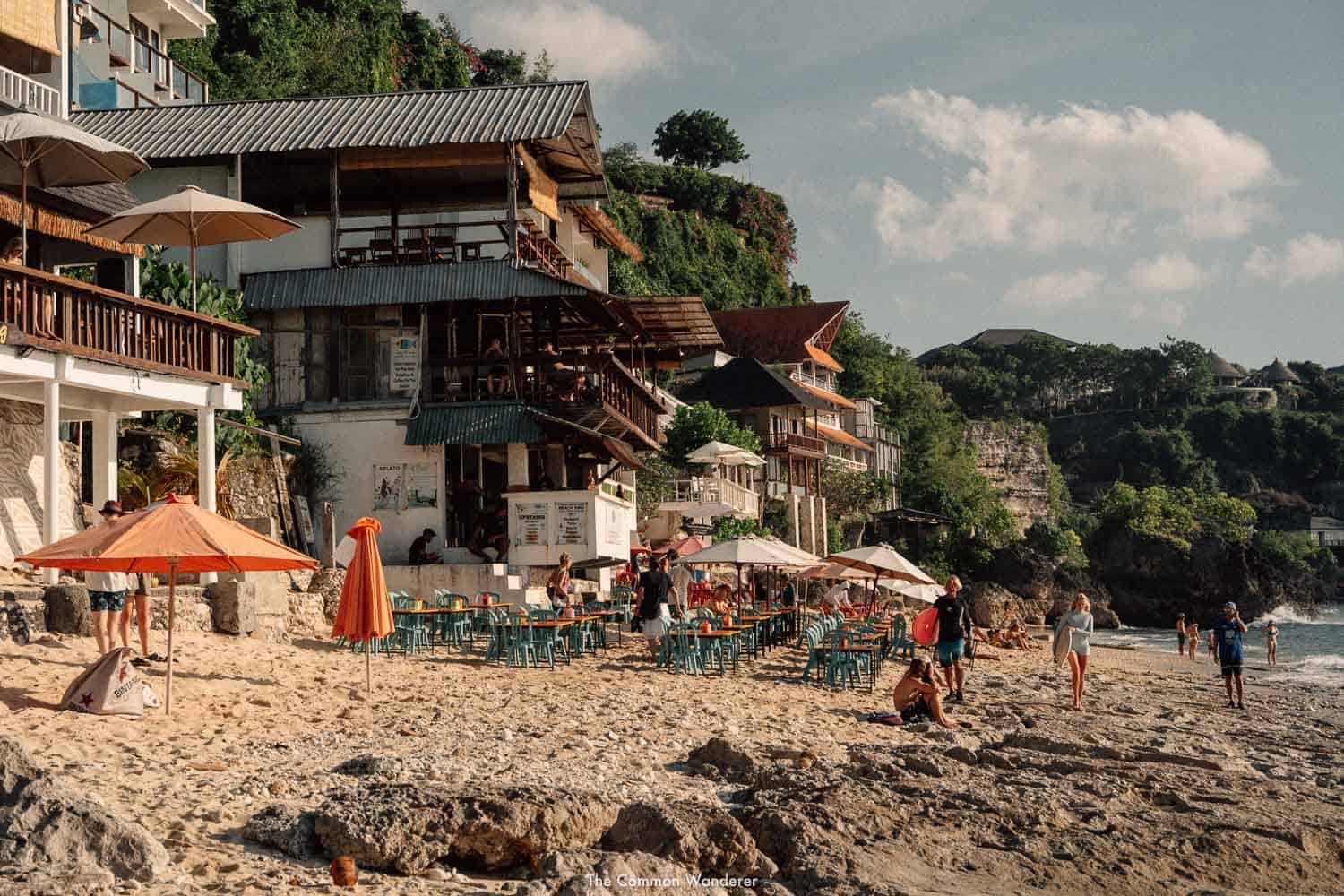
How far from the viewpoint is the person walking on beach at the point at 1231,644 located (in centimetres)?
2098

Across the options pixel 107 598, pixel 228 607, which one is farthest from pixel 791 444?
pixel 107 598

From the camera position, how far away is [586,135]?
27406 mm

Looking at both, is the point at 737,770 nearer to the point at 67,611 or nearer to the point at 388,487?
the point at 67,611

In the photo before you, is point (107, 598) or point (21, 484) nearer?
point (107, 598)

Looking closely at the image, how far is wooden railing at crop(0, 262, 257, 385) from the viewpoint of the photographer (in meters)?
14.3

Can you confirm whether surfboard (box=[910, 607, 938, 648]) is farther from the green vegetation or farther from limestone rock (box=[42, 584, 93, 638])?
the green vegetation

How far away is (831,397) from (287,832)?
190ft

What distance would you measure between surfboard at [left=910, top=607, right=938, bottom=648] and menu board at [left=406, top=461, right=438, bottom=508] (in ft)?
31.8

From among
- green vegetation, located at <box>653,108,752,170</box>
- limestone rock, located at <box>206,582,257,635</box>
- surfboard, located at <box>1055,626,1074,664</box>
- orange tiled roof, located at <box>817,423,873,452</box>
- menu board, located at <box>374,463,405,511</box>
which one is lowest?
surfboard, located at <box>1055,626,1074,664</box>

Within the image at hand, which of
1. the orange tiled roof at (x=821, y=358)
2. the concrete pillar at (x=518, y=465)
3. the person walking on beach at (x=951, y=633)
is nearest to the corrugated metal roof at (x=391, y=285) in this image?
the concrete pillar at (x=518, y=465)

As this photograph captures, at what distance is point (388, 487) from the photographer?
25.8m

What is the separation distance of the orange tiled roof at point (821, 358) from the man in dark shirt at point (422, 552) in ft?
133

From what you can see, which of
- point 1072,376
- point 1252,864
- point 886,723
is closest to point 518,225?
point 886,723

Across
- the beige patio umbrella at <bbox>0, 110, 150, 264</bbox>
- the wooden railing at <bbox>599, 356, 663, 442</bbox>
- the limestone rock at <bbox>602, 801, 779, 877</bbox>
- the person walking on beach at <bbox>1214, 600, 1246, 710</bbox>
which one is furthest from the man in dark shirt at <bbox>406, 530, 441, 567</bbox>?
the limestone rock at <bbox>602, 801, 779, 877</bbox>
